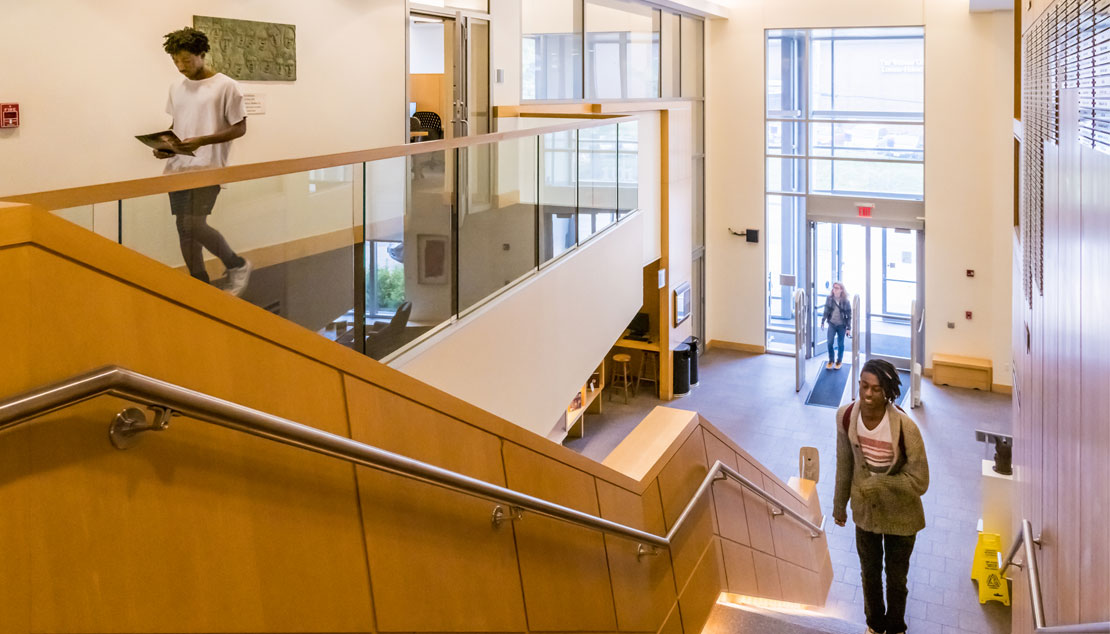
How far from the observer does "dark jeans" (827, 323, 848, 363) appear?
18.2 m

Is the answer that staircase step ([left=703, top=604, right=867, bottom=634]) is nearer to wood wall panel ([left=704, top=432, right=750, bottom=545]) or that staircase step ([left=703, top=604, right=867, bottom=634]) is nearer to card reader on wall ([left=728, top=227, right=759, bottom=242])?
wood wall panel ([left=704, top=432, right=750, bottom=545])

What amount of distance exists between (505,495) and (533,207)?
14.5 feet

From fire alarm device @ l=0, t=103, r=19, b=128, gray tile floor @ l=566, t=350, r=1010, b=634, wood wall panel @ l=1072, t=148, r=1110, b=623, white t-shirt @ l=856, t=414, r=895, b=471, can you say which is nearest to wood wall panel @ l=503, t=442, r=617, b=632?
wood wall panel @ l=1072, t=148, r=1110, b=623

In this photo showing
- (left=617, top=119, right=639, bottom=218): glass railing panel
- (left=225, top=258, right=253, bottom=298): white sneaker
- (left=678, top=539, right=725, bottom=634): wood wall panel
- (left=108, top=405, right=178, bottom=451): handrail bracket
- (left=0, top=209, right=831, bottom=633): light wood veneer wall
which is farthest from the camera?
(left=617, top=119, right=639, bottom=218): glass railing panel

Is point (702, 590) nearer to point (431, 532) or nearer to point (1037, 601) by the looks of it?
point (1037, 601)

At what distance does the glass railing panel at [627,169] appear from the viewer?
34.0ft

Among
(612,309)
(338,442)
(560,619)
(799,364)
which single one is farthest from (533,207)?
(799,364)

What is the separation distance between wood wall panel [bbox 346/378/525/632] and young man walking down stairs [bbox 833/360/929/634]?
9.58ft

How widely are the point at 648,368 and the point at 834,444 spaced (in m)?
3.99

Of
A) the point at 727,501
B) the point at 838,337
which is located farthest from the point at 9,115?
the point at 838,337

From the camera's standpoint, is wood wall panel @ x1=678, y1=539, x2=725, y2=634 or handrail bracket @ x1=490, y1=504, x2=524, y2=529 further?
wood wall panel @ x1=678, y1=539, x2=725, y2=634

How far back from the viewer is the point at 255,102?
8.40m

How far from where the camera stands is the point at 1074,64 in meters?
3.82

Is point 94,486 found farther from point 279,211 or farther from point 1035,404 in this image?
point 1035,404
